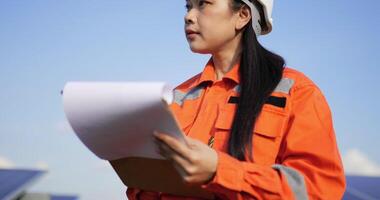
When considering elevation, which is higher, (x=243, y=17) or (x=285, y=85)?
(x=243, y=17)

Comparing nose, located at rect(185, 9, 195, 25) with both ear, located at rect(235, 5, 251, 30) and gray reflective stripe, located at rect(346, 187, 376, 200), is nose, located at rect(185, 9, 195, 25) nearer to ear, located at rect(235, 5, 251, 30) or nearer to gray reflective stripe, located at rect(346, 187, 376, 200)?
ear, located at rect(235, 5, 251, 30)

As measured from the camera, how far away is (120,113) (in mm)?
1914

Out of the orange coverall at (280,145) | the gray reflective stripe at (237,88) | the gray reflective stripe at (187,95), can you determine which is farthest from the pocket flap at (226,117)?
the gray reflective stripe at (187,95)

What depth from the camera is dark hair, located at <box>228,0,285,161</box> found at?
2.38 metres

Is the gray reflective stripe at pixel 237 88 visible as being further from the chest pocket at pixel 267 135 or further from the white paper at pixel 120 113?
the white paper at pixel 120 113

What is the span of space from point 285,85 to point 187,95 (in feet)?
1.95

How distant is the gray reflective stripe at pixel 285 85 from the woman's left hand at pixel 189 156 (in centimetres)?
67

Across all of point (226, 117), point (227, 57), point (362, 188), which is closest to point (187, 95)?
point (227, 57)

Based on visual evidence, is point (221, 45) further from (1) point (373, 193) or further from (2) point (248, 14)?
(1) point (373, 193)

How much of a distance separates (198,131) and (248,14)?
2.07 feet

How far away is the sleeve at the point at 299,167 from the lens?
209cm

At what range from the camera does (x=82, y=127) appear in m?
2.06

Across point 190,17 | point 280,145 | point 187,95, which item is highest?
point 190,17

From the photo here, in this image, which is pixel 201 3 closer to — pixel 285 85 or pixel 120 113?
pixel 285 85
